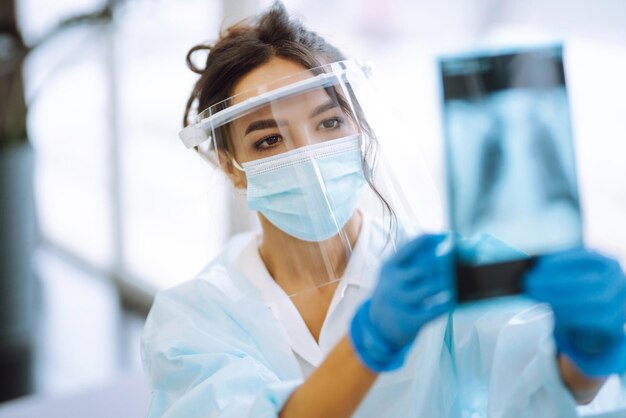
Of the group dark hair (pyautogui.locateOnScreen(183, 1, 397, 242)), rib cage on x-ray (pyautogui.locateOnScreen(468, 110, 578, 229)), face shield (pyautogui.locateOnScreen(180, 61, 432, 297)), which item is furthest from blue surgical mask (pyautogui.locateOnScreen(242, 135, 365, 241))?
rib cage on x-ray (pyautogui.locateOnScreen(468, 110, 578, 229))

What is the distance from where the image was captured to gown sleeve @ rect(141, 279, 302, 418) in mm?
965

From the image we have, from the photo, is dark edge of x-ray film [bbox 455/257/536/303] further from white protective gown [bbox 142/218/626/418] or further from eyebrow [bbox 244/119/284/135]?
eyebrow [bbox 244/119/284/135]

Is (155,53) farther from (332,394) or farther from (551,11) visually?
(332,394)

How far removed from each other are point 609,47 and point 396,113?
0.80 metres

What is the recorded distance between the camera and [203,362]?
1032 millimetres

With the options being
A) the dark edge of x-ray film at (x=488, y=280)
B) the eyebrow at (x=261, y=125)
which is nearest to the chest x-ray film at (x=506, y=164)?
the dark edge of x-ray film at (x=488, y=280)

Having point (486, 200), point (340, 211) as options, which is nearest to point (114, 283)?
point (340, 211)

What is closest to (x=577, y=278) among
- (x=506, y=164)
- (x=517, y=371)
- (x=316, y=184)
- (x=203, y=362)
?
(x=506, y=164)

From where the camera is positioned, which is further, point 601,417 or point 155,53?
point 155,53

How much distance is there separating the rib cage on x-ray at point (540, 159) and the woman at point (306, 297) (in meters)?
0.17

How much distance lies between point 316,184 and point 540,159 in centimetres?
30

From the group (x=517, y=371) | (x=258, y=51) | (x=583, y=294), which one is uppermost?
(x=258, y=51)

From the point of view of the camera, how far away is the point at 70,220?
13.2 feet

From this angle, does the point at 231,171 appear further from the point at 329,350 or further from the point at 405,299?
the point at 405,299
